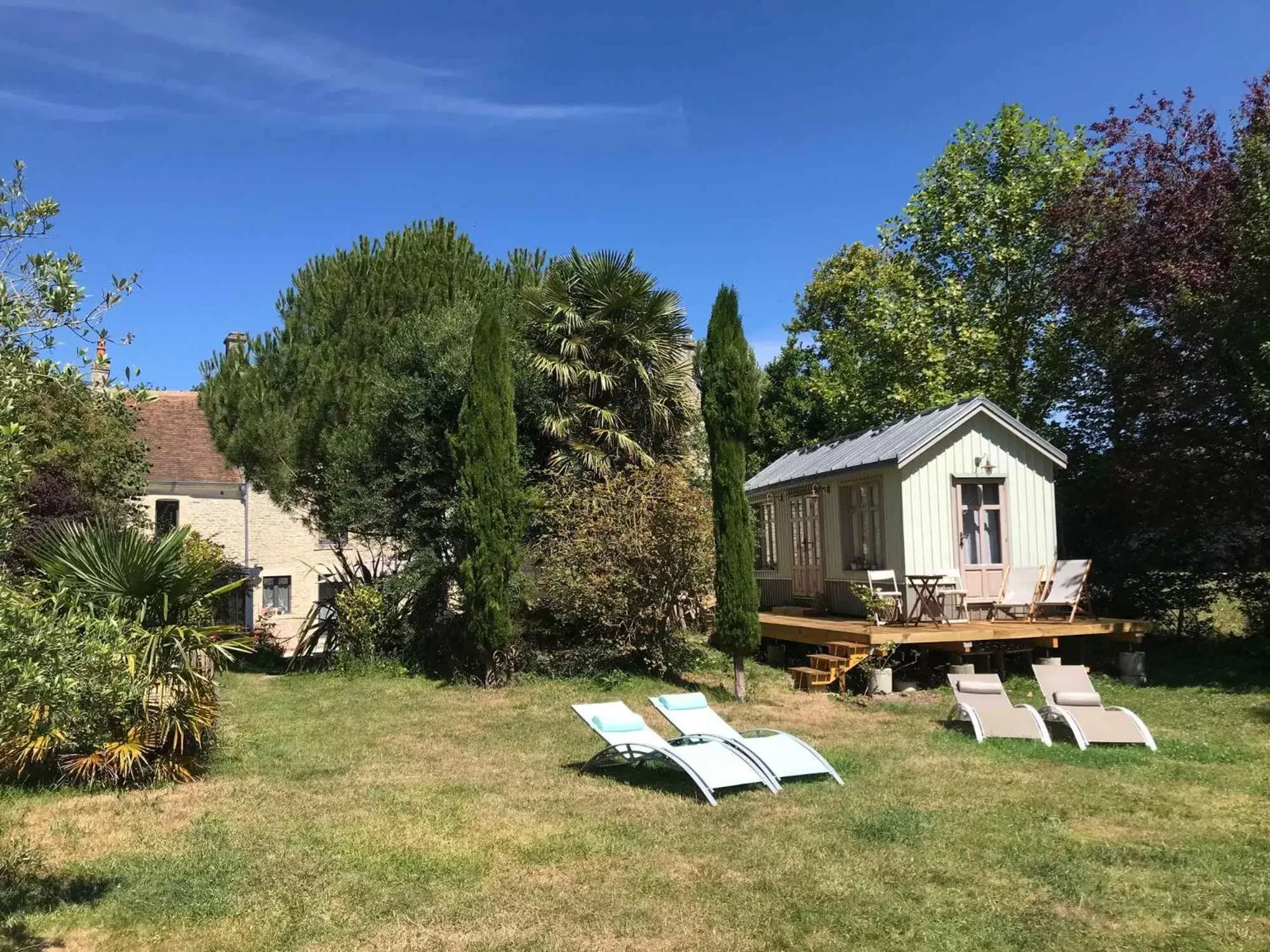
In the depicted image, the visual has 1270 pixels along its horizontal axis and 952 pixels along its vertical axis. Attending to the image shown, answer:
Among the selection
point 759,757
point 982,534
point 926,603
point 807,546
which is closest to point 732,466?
point 926,603

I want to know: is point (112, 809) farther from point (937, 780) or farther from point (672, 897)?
point (937, 780)

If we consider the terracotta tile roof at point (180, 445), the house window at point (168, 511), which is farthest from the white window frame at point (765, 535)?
the house window at point (168, 511)

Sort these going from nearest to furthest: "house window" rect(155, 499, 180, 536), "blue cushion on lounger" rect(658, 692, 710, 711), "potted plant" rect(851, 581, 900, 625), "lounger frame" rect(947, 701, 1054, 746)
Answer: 1. "blue cushion on lounger" rect(658, 692, 710, 711)
2. "lounger frame" rect(947, 701, 1054, 746)
3. "potted plant" rect(851, 581, 900, 625)
4. "house window" rect(155, 499, 180, 536)

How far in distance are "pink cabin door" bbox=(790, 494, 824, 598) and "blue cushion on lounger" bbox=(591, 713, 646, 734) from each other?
9.30m

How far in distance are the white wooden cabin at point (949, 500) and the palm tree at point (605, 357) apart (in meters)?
3.64

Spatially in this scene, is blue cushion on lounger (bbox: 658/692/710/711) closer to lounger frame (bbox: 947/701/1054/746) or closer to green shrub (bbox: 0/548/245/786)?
lounger frame (bbox: 947/701/1054/746)

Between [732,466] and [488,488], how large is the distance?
13.3 feet

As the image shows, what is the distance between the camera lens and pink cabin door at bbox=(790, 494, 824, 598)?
17.9 metres

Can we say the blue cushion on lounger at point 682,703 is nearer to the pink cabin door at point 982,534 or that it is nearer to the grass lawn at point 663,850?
the grass lawn at point 663,850

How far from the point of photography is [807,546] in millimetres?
18500

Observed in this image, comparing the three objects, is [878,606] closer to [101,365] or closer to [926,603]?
[926,603]

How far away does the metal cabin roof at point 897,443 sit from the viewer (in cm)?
1500

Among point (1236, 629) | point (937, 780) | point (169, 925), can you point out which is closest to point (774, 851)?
point (937, 780)

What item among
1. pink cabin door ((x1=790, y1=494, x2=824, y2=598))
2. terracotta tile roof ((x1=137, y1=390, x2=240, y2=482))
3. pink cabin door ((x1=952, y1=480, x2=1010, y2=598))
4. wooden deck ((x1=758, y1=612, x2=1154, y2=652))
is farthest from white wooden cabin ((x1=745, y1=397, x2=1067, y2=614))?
terracotta tile roof ((x1=137, y1=390, x2=240, y2=482))
